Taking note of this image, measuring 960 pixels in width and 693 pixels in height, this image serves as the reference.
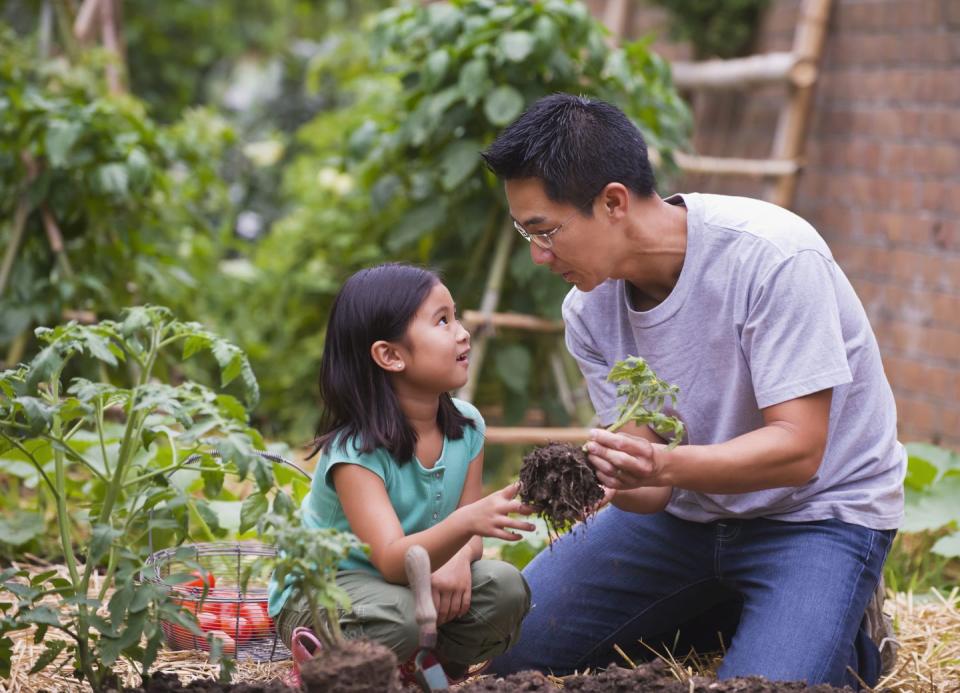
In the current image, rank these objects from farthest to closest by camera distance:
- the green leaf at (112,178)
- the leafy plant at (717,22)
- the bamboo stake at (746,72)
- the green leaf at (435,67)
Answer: the leafy plant at (717,22) < the bamboo stake at (746,72) < the green leaf at (435,67) < the green leaf at (112,178)

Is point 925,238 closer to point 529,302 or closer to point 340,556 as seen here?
point 529,302

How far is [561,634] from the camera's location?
2.63 m

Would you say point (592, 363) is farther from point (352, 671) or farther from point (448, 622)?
point (352, 671)

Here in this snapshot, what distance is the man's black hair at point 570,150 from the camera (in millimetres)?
2223

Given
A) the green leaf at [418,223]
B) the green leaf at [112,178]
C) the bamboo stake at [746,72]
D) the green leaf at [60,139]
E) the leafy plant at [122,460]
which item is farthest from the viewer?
the bamboo stake at [746,72]

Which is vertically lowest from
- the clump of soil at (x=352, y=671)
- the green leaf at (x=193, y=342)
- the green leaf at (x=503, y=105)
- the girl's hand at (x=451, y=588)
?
the girl's hand at (x=451, y=588)

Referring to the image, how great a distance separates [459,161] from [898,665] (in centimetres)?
223

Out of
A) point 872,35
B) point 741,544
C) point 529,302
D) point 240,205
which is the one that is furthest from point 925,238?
point 240,205

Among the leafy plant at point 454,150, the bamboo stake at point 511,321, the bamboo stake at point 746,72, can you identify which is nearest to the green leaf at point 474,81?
the leafy plant at point 454,150

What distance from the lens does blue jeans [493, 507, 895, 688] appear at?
7.47 ft

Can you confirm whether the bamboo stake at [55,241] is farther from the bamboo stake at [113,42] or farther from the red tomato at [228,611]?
the red tomato at [228,611]

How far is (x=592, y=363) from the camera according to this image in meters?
2.62

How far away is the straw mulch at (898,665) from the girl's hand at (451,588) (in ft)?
1.18

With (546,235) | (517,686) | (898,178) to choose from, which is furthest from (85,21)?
(517,686)
